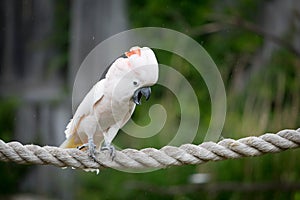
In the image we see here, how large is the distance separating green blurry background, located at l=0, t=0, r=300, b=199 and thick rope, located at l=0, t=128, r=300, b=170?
4.68 feet

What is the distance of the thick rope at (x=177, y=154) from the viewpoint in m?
1.70

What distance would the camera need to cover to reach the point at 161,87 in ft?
13.1

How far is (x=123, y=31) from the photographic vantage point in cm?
410

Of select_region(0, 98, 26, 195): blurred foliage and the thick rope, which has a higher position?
select_region(0, 98, 26, 195): blurred foliage

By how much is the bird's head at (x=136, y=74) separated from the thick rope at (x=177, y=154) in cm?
15

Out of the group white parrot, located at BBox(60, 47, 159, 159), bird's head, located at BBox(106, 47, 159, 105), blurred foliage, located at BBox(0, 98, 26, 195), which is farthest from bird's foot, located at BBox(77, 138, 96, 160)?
blurred foliage, located at BBox(0, 98, 26, 195)

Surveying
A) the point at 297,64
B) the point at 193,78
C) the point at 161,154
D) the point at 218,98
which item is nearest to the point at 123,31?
the point at 193,78

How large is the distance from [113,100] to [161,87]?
229cm

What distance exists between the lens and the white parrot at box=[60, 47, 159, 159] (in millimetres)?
1589

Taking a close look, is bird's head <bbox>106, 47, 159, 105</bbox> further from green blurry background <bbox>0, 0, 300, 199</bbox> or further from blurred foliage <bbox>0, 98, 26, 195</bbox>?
blurred foliage <bbox>0, 98, 26, 195</bbox>

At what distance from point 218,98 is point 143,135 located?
47cm

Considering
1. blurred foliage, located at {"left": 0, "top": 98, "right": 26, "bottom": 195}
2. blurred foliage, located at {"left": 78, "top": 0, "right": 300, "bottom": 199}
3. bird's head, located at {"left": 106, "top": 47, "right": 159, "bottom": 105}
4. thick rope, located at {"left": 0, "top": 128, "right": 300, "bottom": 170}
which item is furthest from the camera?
blurred foliage, located at {"left": 0, "top": 98, "right": 26, "bottom": 195}

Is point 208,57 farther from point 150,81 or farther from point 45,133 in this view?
point 150,81

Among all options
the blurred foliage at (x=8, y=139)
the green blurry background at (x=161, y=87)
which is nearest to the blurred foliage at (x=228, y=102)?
the green blurry background at (x=161, y=87)
